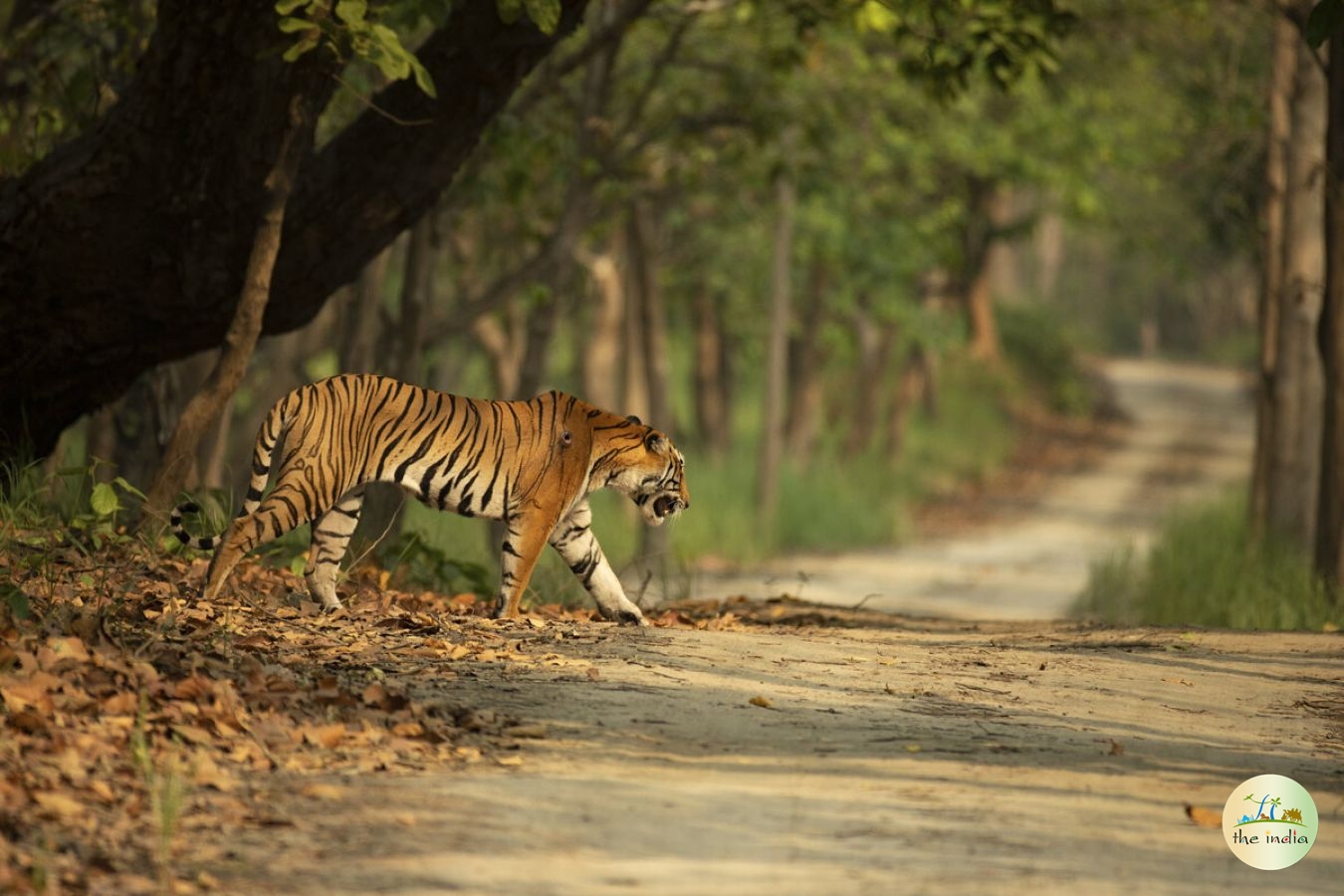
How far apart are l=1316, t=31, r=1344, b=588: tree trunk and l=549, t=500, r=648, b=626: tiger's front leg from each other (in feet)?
21.7

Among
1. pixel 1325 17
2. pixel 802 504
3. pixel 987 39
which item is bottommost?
pixel 802 504

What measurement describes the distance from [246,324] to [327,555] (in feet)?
5.13

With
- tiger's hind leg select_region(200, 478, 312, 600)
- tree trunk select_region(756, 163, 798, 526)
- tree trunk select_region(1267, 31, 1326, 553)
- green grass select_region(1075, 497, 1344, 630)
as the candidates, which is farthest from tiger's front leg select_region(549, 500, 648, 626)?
tree trunk select_region(756, 163, 798, 526)

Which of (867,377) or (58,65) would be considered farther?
(867,377)

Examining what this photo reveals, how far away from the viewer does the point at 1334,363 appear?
14.4 m

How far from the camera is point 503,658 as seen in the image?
8.30 metres

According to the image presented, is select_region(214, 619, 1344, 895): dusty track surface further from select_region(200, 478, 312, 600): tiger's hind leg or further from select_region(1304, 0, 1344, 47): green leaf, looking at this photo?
select_region(1304, 0, 1344, 47): green leaf

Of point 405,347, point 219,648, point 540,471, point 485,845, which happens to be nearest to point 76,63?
point 405,347

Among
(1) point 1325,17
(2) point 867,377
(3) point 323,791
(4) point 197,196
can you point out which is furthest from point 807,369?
(3) point 323,791

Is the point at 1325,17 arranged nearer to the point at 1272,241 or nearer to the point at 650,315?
the point at 1272,241

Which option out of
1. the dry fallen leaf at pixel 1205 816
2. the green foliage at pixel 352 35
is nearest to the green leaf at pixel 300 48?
the green foliage at pixel 352 35

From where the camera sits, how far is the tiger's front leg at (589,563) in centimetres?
980

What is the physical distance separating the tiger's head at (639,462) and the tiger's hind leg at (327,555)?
1.25m

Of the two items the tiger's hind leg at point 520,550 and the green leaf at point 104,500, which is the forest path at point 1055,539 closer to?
the tiger's hind leg at point 520,550
